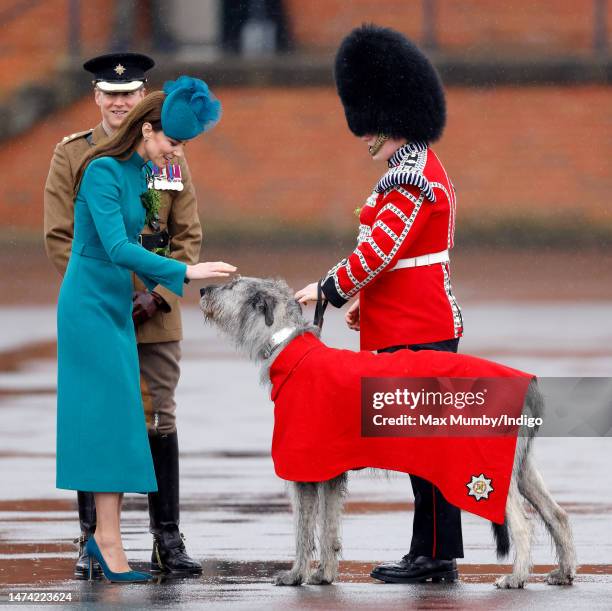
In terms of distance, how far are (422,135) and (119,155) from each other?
1.37 metres

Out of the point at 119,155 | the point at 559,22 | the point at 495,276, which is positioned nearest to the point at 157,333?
the point at 119,155

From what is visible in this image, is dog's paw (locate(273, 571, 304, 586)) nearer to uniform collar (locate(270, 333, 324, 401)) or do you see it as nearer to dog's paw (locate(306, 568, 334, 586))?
dog's paw (locate(306, 568, 334, 586))

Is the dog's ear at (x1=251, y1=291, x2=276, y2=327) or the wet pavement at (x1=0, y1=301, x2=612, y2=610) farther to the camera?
the dog's ear at (x1=251, y1=291, x2=276, y2=327)

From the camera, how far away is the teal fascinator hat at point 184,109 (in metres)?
7.27

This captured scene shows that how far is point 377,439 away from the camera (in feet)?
23.5

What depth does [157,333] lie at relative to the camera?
791 centimetres

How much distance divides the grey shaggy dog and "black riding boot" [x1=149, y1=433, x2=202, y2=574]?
58 cm

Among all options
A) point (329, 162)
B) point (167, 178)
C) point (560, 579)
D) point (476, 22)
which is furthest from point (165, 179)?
point (476, 22)

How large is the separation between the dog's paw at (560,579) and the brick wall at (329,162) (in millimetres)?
20029

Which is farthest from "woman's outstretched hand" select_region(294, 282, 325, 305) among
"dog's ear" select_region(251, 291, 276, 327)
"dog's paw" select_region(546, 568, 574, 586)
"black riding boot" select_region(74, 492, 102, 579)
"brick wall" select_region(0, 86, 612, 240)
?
"brick wall" select_region(0, 86, 612, 240)

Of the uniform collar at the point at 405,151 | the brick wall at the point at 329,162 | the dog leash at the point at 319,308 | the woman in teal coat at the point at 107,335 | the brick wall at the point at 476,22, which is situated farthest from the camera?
the brick wall at the point at 476,22

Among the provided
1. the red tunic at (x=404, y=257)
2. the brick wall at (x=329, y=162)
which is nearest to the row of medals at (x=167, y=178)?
the red tunic at (x=404, y=257)

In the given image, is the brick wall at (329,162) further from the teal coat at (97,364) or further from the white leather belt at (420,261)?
the teal coat at (97,364)

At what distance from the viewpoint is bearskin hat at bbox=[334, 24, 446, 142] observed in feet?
25.3
